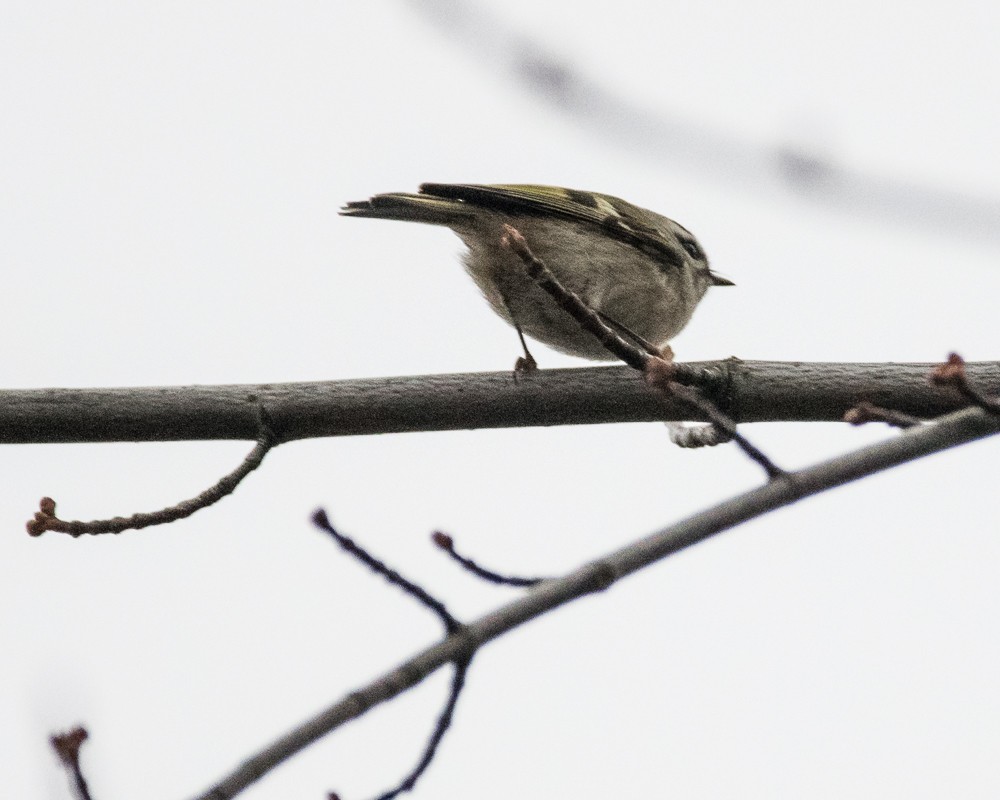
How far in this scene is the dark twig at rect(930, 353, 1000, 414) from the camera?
211cm

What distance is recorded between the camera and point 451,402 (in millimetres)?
3295

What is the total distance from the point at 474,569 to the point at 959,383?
93 centimetres

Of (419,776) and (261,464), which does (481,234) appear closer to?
(261,464)

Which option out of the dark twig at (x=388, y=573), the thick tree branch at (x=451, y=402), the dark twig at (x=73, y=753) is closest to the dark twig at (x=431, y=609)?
the dark twig at (x=388, y=573)

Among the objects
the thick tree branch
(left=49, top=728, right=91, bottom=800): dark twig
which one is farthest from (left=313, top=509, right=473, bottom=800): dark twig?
the thick tree branch

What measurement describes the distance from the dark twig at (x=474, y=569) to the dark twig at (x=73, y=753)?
2.38 ft

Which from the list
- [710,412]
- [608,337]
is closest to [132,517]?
[608,337]

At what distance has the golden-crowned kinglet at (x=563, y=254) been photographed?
454cm

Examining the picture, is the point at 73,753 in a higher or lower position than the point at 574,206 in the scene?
lower

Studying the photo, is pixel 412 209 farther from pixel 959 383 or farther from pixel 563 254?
pixel 959 383

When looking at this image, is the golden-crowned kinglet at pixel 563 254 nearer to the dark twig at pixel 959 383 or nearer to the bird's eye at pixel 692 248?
the bird's eye at pixel 692 248

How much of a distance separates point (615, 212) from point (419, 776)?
10.9 feet

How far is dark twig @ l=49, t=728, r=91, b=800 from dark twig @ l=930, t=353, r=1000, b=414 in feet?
5.28

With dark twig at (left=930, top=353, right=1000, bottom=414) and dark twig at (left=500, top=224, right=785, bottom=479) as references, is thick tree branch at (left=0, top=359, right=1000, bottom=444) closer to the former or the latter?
dark twig at (left=500, top=224, right=785, bottom=479)
